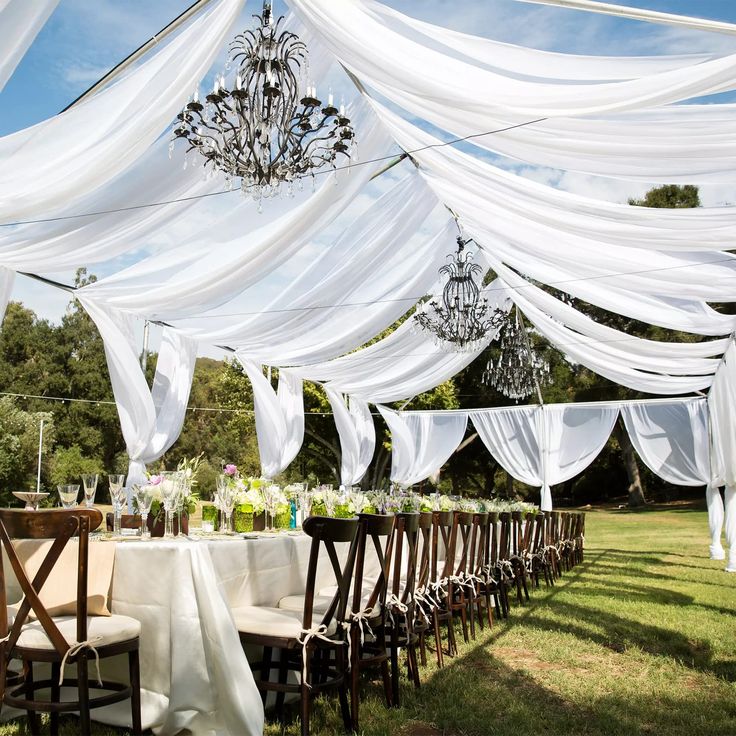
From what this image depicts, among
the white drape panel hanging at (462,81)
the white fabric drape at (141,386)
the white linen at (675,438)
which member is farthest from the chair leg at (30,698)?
the white linen at (675,438)

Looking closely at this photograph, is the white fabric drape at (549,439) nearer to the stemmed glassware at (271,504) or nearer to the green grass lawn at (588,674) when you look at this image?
the green grass lawn at (588,674)

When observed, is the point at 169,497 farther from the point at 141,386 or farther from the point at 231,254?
the point at 141,386

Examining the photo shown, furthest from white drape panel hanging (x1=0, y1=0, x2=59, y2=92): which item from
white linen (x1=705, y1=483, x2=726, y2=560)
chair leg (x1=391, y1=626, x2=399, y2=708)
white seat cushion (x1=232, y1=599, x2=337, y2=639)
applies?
white linen (x1=705, y1=483, x2=726, y2=560)

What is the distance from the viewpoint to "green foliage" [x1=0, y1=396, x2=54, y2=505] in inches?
797

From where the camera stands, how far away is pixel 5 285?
579cm

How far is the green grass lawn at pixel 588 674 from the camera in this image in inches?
135

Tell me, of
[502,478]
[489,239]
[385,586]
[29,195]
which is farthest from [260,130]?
[502,478]

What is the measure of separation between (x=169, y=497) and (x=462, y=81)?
2470 millimetres

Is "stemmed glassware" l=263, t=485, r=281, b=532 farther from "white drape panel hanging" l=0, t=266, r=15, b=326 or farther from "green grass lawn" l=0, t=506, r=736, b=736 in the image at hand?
"white drape panel hanging" l=0, t=266, r=15, b=326

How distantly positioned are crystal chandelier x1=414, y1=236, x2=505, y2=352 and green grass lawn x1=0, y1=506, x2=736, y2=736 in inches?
110

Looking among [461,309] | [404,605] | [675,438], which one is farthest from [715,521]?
[404,605]

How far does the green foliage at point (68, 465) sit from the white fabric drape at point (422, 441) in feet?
37.5

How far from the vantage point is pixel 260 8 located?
4016 mm

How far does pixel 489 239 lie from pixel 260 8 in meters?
3.48
